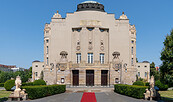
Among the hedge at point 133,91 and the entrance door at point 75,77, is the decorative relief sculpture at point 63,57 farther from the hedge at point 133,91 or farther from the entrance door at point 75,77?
the hedge at point 133,91

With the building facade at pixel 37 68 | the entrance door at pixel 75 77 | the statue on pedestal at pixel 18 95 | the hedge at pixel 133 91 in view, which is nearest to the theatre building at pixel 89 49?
the entrance door at pixel 75 77

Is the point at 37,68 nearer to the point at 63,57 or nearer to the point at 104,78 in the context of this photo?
the point at 63,57

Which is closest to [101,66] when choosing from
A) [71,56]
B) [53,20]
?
[71,56]

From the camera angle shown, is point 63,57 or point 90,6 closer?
point 63,57

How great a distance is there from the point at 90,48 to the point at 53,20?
39.2 feet

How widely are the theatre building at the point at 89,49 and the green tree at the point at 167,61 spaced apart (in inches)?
1080

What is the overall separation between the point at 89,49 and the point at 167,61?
3004 centimetres

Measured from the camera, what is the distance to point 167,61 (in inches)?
728

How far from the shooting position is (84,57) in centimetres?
4725

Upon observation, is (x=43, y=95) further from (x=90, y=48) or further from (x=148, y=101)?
(x=90, y=48)

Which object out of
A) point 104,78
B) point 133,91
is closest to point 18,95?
point 133,91

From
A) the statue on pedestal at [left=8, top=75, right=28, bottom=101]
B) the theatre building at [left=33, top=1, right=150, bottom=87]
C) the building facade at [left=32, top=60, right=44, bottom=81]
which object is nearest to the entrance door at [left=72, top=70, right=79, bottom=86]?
the theatre building at [left=33, top=1, right=150, bottom=87]

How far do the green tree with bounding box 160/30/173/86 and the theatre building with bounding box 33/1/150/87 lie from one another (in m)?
27.4

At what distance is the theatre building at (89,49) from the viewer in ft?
152
